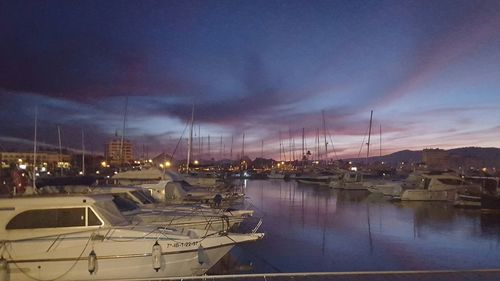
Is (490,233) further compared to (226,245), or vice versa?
(490,233)

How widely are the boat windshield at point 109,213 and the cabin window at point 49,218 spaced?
1.52 ft

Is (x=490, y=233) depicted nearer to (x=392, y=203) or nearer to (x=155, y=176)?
(x=392, y=203)

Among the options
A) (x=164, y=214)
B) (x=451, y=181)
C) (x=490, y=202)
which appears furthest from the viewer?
(x=451, y=181)

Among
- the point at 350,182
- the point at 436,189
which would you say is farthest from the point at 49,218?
the point at 350,182

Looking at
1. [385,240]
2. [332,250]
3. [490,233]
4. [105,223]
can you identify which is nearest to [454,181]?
[490,233]

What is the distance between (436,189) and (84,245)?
130 ft

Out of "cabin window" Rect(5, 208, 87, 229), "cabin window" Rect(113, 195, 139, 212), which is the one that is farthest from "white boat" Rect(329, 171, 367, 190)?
"cabin window" Rect(5, 208, 87, 229)

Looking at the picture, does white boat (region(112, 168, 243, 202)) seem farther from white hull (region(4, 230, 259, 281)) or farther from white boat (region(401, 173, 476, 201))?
white boat (region(401, 173, 476, 201))

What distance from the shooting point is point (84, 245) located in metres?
11.2

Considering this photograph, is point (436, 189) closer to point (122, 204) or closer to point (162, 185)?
point (162, 185)

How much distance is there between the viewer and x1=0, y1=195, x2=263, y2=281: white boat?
11.0 meters

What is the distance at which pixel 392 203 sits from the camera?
41.2 meters

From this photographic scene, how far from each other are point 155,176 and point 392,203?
24313 mm

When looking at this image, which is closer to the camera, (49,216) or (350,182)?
(49,216)
